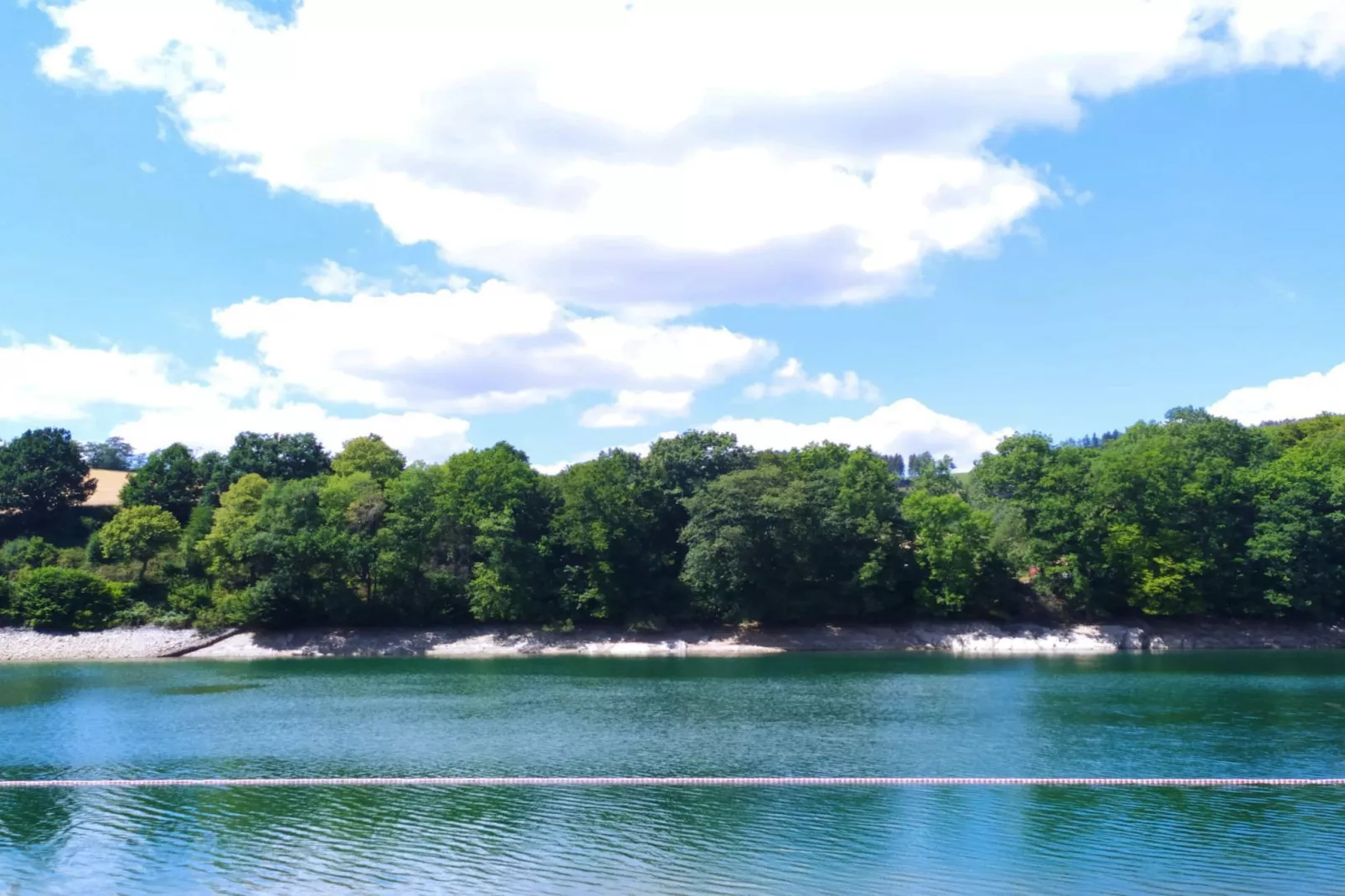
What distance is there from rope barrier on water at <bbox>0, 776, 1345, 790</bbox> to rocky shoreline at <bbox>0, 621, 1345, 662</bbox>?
116 feet

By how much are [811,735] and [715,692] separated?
11421mm

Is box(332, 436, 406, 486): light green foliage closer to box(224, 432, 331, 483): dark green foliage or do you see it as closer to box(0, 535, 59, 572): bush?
box(224, 432, 331, 483): dark green foliage

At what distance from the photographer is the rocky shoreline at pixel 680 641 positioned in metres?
60.5

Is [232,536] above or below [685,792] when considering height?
above

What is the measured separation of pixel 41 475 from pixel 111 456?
64182 millimetres

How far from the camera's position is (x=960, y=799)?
2323 cm

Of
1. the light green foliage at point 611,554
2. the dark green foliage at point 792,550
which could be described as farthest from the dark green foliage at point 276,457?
the dark green foliage at point 792,550

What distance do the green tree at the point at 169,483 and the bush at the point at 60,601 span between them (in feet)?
50.8

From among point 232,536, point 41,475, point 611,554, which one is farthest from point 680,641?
point 41,475

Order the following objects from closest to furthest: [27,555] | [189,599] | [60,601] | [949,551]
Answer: [60,601] < [949,551] < [189,599] < [27,555]

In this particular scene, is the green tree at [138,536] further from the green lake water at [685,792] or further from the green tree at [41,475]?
the green lake water at [685,792]

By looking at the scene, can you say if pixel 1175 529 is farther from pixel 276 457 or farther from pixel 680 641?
pixel 276 457

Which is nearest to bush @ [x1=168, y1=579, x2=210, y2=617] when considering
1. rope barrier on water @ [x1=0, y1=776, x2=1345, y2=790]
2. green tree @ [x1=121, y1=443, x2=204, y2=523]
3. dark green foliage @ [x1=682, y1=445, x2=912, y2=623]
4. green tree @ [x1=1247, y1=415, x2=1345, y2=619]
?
green tree @ [x1=121, y1=443, x2=204, y2=523]

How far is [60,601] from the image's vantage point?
202 ft
